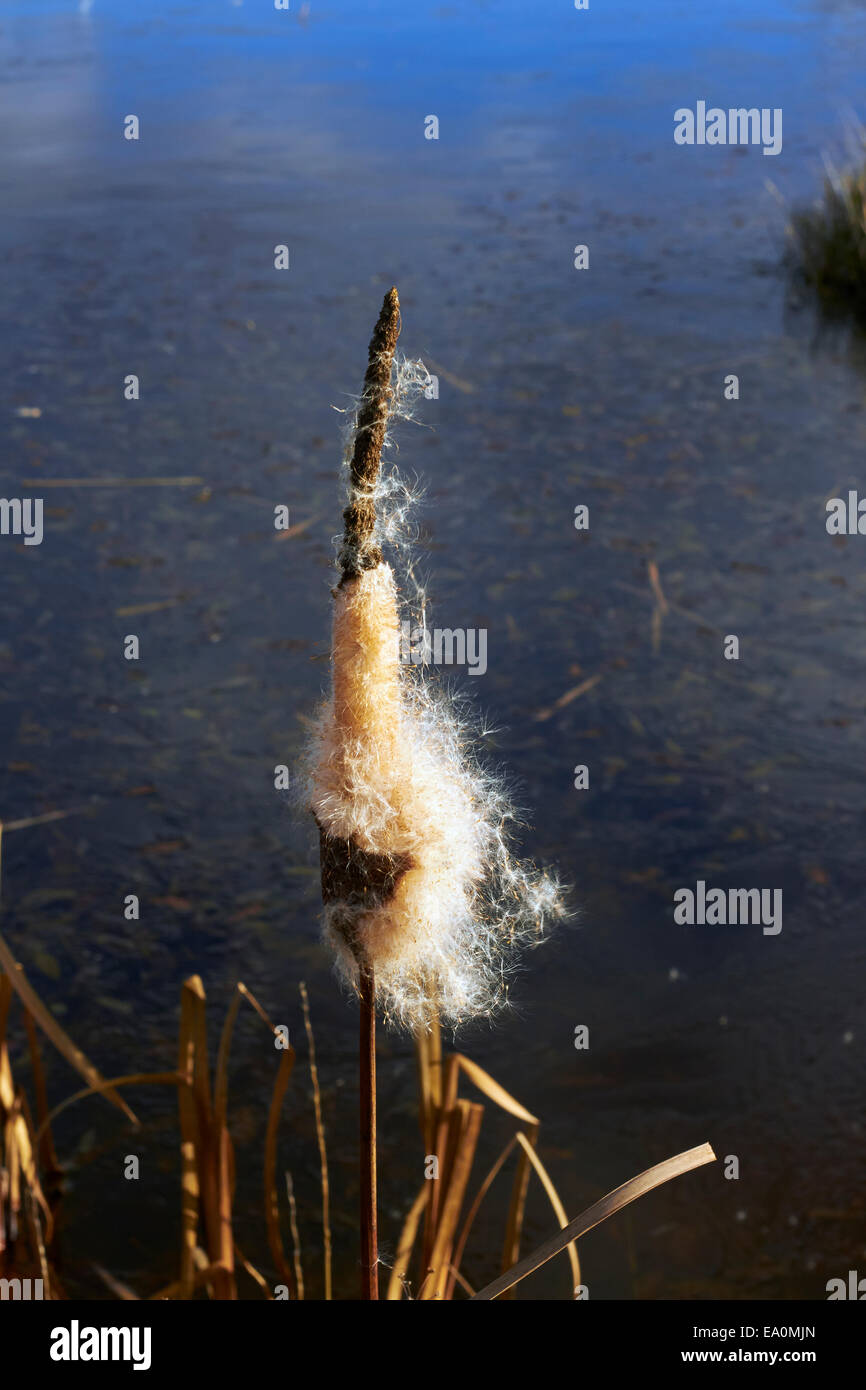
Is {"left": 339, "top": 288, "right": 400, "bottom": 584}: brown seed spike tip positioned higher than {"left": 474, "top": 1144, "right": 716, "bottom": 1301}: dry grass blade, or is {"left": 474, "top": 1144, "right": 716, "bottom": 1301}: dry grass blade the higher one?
{"left": 339, "top": 288, "right": 400, "bottom": 584}: brown seed spike tip

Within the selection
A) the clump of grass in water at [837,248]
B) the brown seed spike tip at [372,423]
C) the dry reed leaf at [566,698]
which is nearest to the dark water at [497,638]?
the dry reed leaf at [566,698]

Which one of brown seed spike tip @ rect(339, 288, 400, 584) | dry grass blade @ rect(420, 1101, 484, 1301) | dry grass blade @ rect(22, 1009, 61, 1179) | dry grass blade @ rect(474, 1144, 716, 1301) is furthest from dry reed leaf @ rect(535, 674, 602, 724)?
brown seed spike tip @ rect(339, 288, 400, 584)

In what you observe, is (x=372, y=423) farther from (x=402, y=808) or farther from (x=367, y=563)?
(x=402, y=808)

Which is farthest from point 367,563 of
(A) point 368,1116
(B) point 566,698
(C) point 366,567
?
(B) point 566,698

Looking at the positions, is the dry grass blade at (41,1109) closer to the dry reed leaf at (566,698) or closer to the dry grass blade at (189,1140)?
the dry grass blade at (189,1140)

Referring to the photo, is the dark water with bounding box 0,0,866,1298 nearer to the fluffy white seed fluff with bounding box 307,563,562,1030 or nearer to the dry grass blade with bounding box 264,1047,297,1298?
the fluffy white seed fluff with bounding box 307,563,562,1030

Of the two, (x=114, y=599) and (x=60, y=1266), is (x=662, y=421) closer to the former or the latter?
(x=114, y=599)

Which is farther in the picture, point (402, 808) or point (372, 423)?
point (402, 808)

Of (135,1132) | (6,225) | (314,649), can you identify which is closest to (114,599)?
(314,649)
